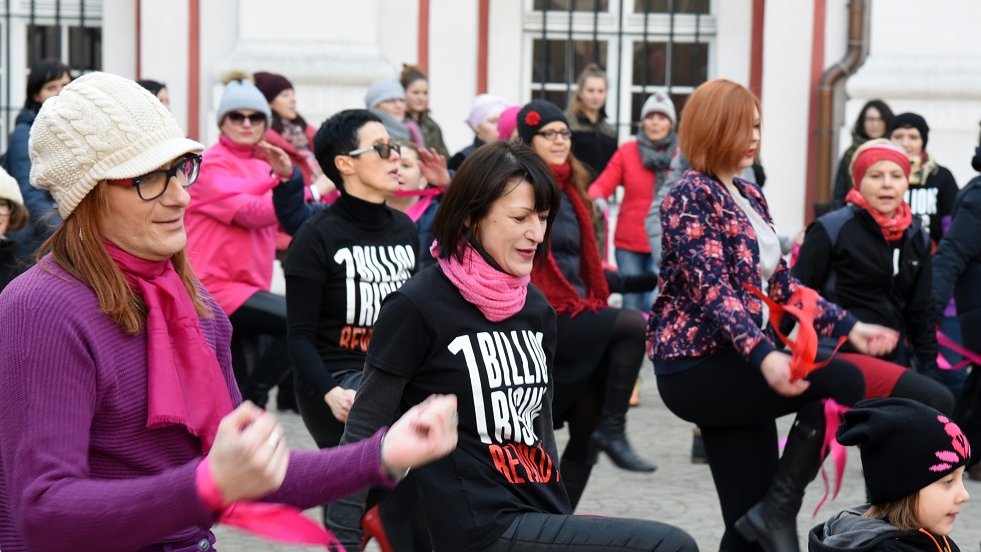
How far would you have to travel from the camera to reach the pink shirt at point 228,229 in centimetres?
718

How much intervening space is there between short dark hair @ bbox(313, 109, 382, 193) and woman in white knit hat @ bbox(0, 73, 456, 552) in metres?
2.58

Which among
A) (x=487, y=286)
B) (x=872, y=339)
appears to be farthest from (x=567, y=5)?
(x=487, y=286)

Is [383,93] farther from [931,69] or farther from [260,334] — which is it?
[931,69]

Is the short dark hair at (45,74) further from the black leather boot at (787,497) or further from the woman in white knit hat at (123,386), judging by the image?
the woman in white knit hat at (123,386)

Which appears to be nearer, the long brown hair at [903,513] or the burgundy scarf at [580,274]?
the long brown hair at [903,513]

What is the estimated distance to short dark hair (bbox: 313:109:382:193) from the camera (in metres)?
5.48

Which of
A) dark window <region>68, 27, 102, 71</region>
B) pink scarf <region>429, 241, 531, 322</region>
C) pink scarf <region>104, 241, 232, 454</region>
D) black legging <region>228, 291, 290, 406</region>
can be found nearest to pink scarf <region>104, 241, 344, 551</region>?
pink scarf <region>104, 241, 232, 454</region>

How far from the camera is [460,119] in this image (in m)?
13.1

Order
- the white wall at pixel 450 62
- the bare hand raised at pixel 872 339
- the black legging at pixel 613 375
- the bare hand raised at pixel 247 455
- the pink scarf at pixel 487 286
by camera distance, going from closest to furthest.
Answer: the bare hand raised at pixel 247 455
the pink scarf at pixel 487 286
the bare hand raised at pixel 872 339
the black legging at pixel 613 375
the white wall at pixel 450 62

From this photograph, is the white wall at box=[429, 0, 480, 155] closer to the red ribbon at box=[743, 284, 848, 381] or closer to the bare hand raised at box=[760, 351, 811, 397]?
the red ribbon at box=[743, 284, 848, 381]

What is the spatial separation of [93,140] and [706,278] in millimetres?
2540

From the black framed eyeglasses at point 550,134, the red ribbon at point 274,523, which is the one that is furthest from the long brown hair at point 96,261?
the black framed eyeglasses at point 550,134

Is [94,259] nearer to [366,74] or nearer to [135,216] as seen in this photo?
[135,216]

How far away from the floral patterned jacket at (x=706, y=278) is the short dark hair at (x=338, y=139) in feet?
3.53
